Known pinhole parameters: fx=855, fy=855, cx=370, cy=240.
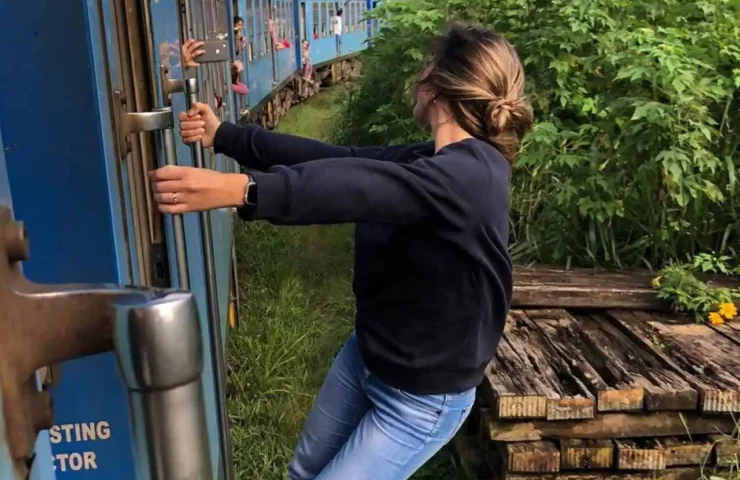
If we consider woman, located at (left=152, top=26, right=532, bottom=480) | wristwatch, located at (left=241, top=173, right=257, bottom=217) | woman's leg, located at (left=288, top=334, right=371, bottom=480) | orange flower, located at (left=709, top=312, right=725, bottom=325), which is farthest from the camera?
orange flower, located at (left=709, top=312, right=725, bottom=325)

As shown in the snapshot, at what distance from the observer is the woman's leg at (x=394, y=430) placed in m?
2.09

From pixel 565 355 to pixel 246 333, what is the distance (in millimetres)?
2424

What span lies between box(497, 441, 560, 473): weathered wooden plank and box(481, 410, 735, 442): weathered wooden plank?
4 centimetres

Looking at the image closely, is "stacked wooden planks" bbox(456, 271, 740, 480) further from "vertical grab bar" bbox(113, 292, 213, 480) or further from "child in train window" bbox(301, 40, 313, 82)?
"child in train window" bbox(301, 40, 313, 82)

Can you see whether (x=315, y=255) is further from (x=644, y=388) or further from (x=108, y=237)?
(x=108, y=237)

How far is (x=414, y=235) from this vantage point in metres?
1.96

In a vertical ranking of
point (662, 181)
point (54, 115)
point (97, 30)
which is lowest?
point (662, 181)

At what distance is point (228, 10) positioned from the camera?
587 cm

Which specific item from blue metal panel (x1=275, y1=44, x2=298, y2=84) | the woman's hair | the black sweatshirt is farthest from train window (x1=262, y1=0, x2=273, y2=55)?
the woman's hair

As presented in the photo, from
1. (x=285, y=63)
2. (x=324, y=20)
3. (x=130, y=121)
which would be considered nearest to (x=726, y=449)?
(x=130, y=121)

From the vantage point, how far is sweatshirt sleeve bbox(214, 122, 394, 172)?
7.16ft

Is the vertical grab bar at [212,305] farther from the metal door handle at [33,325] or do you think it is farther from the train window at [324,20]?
the train window at [324,20]

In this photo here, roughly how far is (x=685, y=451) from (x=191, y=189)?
2433mm

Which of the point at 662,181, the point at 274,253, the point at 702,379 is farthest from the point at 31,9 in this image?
the point at 274,253
